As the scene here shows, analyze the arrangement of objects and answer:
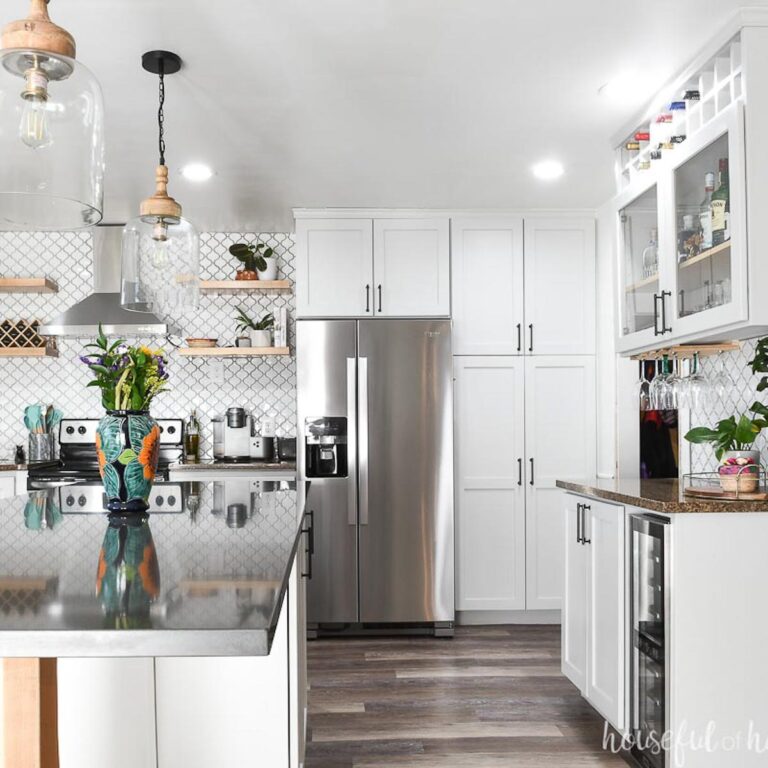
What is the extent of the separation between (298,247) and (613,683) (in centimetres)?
291

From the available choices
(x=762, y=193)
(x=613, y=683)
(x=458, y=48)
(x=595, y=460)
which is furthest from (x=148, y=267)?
(x=595, y=460)

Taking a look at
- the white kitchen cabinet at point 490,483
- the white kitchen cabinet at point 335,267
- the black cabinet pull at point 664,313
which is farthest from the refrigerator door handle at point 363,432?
the black cabinet pull at point 664,313

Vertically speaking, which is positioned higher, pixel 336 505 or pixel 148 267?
pixel 148 267

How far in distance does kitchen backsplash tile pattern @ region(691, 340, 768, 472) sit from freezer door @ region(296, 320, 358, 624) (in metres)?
1.84

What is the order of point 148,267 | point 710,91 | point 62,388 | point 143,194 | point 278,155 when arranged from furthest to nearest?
point 62,388 < point 143,194 < point 278,155 < point 710,91 < point 148,267

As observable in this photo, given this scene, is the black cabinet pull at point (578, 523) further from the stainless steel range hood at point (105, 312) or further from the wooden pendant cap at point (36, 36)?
the stainless steel range hood at point (105, 312)

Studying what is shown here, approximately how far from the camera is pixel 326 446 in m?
4.36

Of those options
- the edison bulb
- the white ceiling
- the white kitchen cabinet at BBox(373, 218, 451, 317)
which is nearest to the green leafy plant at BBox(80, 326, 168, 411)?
the edison bulb

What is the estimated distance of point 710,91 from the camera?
8.64ft

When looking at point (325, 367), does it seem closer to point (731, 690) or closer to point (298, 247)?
point (298, 247)

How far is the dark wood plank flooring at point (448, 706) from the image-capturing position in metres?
2.76

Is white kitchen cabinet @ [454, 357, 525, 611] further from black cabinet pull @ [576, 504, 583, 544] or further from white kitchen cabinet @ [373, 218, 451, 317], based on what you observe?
black cabinet pull @ [576, 504, 583, 544]

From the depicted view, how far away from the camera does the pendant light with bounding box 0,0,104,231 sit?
1249 mm

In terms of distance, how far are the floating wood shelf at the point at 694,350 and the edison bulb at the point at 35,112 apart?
242 centimetres
